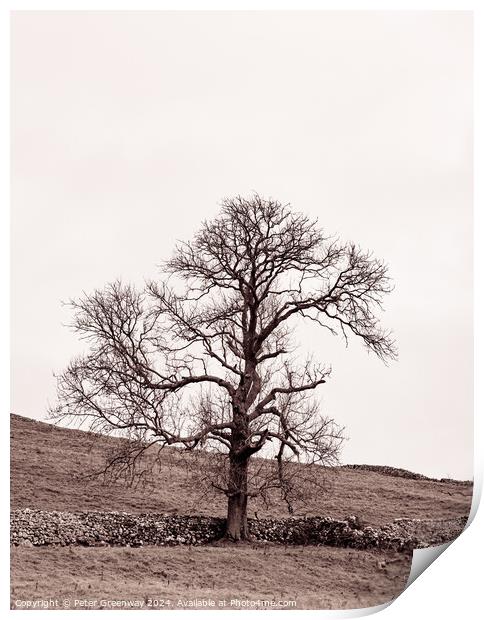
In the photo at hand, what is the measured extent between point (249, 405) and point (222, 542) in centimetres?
238

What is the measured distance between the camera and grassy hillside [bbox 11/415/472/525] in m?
15.9

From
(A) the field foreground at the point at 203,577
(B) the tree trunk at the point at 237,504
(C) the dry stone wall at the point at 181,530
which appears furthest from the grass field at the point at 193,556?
(B) the tree trunk at the point at 237,504

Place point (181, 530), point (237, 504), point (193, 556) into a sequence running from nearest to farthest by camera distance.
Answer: point (193, 556) < point (237, 504) < point (181, 530)

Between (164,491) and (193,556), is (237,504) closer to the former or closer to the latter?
(193,556)

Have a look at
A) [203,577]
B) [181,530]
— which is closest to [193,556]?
[203,577]

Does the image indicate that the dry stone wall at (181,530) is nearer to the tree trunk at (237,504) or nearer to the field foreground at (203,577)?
the tree trunk at (237,504)

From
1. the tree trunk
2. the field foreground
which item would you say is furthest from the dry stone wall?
the field foreground

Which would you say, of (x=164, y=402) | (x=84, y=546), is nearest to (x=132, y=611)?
(x=84, y=546)

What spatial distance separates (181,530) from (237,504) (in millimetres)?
1097

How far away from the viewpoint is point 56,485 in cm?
1748

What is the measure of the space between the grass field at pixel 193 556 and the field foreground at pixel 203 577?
1 centimetres

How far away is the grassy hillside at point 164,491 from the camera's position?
15.9 metres

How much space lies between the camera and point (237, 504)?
51.8 feet

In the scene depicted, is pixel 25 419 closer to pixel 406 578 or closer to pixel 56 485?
pixel 56 485
